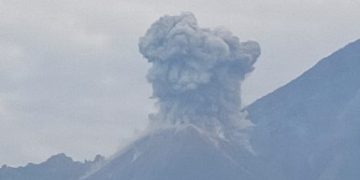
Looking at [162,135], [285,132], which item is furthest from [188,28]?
[285,132]

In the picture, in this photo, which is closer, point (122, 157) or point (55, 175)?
point (122, 157)

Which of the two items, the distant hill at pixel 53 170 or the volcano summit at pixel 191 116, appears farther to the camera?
the distant hill at pixel 53 170

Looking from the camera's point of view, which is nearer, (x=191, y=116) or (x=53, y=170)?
(x=191, y=116)

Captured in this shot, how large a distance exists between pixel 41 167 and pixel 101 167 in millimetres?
22746

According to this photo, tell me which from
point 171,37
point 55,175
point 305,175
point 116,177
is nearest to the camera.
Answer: point 171,37

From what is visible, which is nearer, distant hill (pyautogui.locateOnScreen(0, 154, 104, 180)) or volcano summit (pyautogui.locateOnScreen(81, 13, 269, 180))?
volcano summit (pyautogui.locateOnScreen(81, 13, 269, 180))

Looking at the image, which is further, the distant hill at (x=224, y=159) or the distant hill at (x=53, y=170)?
the distant hill at (x=53, y=170)

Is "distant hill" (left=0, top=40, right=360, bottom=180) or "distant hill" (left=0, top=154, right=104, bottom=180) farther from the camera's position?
"distant hill" (left=0, top=154, right=104, bottom=180)

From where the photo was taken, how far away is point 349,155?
183500mm

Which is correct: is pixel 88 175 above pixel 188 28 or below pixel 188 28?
below

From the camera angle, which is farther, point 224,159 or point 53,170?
point 53,170

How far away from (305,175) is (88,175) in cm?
2765

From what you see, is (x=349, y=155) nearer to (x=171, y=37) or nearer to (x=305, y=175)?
(x=305, y=175)

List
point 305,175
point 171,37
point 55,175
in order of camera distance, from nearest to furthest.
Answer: point 171,37
point 305,175
point 55,175
